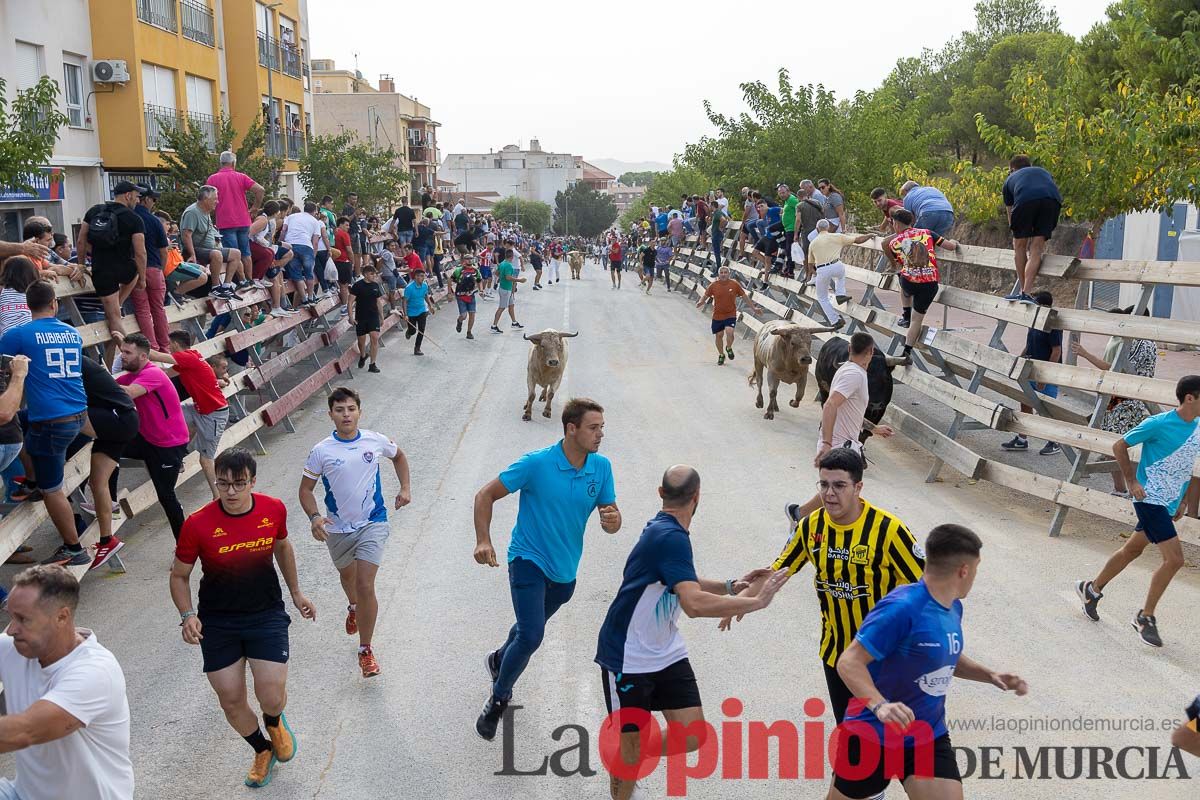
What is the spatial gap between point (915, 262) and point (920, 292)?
38 cm

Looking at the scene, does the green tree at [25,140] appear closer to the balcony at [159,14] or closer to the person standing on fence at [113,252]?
the person standing on fence at [113,252]

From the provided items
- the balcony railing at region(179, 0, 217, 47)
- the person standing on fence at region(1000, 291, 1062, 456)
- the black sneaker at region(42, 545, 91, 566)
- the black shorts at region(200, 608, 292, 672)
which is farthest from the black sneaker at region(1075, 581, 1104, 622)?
the balcony railing at region(179, 0, 217, 47)

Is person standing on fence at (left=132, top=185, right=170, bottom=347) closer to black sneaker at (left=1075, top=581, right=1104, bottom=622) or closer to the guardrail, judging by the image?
the guardrail

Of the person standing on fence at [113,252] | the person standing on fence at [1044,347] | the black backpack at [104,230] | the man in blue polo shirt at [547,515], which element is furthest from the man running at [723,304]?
the man in blue polo shirt at [547,515]

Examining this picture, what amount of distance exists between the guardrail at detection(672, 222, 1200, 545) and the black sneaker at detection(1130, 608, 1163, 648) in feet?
4.73

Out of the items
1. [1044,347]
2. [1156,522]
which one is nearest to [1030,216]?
[1044,347]

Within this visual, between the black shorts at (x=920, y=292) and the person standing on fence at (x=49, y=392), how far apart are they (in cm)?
963

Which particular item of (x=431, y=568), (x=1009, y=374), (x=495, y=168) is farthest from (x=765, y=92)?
(x=495, y=168)

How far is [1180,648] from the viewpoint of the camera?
782 centimetres

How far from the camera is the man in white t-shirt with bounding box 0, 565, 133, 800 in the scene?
3926 mm

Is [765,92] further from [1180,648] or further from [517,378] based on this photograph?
[1180,648]

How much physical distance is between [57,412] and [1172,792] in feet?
26.0

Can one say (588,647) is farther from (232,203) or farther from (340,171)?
(340,171)

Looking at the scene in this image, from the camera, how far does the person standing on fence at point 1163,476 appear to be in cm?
771
